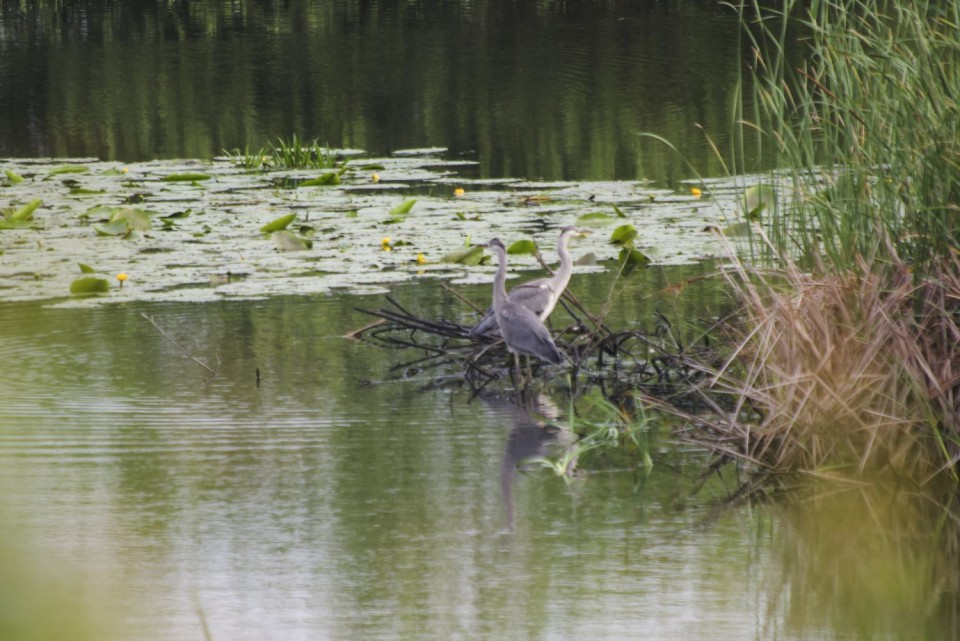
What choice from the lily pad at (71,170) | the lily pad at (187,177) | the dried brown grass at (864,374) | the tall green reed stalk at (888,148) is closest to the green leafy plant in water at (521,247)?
the tall green reed stalk at (888,148)

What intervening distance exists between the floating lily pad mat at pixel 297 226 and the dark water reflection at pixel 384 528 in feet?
4.42

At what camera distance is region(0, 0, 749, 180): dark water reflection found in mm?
11805

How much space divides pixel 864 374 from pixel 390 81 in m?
12.2

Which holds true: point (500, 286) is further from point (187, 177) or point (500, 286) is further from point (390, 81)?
point (390, 81)

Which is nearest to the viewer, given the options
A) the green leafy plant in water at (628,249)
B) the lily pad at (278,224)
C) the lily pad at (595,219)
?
the green leafy plant in water at (628,249)

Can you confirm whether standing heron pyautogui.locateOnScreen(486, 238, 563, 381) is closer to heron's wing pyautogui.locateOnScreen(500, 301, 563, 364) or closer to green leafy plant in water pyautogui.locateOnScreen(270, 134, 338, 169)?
heron's wing pyautogui.locateOnScreen(500, 301, 563, 364)

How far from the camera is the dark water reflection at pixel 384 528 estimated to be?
310 cm

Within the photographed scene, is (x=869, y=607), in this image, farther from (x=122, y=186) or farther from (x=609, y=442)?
(x=122, y=186)

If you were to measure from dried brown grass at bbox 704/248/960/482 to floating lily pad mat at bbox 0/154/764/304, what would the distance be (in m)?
1.66

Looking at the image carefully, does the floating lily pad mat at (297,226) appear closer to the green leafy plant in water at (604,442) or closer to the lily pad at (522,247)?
the lily pad at (522,247)

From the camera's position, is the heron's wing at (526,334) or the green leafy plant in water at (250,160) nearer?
the heron's wing at (526,334)

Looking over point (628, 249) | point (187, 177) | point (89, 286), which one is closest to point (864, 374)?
point (628, 249)

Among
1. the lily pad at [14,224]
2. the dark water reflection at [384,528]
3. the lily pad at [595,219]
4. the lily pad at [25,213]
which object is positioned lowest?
the dark water reflection at [384,528]

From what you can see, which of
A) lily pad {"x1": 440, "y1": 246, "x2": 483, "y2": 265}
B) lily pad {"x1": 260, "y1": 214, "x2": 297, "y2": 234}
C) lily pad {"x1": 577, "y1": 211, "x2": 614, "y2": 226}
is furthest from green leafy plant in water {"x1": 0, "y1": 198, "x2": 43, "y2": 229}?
lily pad {"x1": 577, "y1": 211, "x2": 614, "y2": 226}
